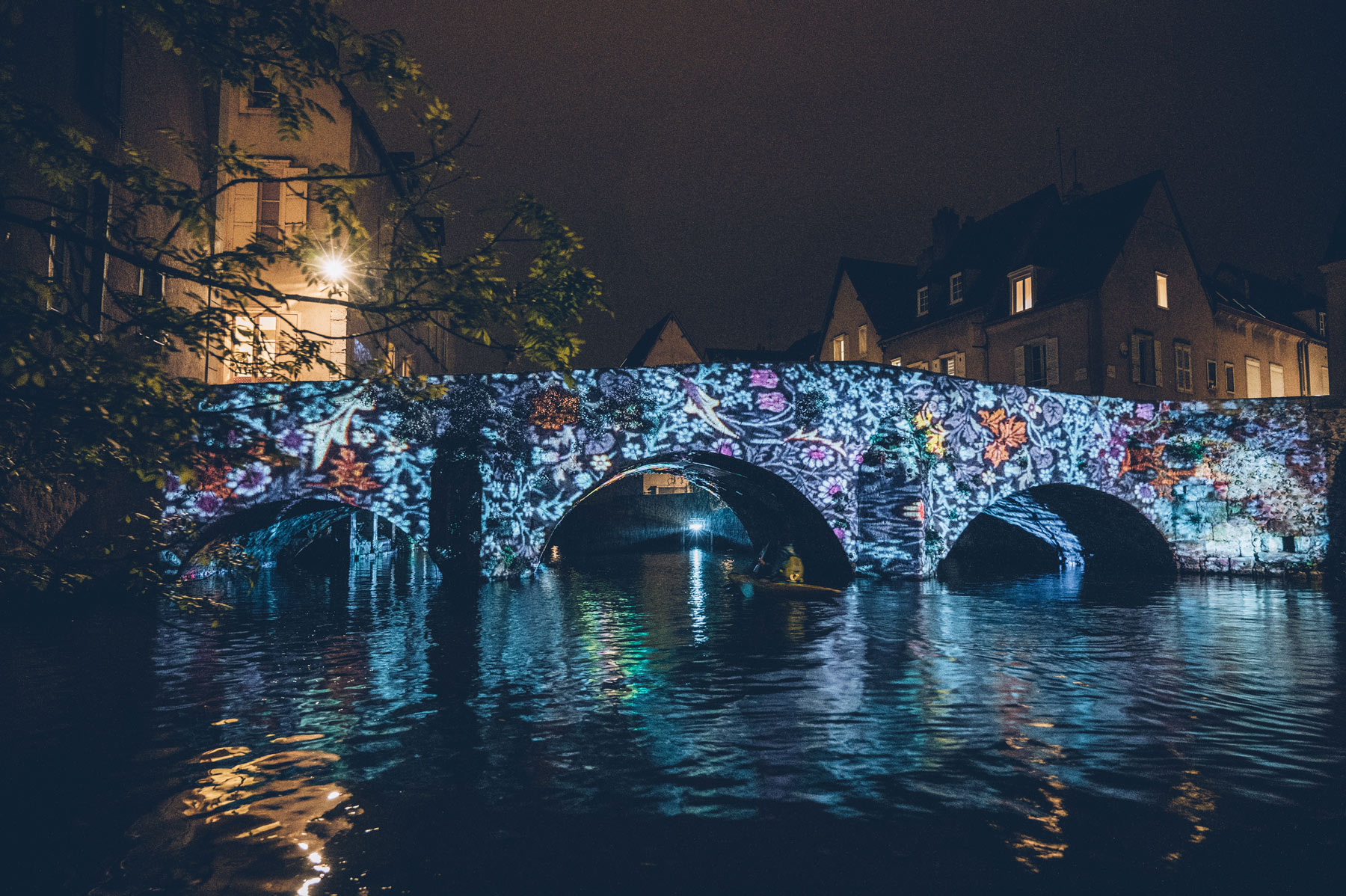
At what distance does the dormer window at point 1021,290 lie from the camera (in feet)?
115

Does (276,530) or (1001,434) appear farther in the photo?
(276,530)

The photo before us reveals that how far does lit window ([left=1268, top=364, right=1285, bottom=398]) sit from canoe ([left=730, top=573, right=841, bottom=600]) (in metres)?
31.3

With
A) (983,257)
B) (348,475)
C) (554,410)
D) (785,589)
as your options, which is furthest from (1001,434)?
(983,257)

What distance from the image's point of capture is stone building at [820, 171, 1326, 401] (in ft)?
108

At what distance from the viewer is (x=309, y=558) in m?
36.5

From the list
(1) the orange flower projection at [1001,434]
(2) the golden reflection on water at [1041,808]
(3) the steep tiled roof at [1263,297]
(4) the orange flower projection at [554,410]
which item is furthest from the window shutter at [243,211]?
(3) the steep tiled roof at [1263,297]

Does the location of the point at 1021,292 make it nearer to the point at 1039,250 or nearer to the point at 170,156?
the point at 1039,250

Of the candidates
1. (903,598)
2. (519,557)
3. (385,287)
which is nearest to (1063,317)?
(903,598)

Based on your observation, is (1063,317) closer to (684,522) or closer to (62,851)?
(684,522)

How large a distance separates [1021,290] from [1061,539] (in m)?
11.5

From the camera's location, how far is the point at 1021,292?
117 feet

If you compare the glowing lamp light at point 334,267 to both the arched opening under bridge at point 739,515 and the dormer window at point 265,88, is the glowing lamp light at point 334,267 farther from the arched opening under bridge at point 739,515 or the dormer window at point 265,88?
the arched opening under bridge at point 739,515

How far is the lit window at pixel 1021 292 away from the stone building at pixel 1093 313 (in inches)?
2.7

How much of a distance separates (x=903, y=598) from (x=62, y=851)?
15878 millimetres
